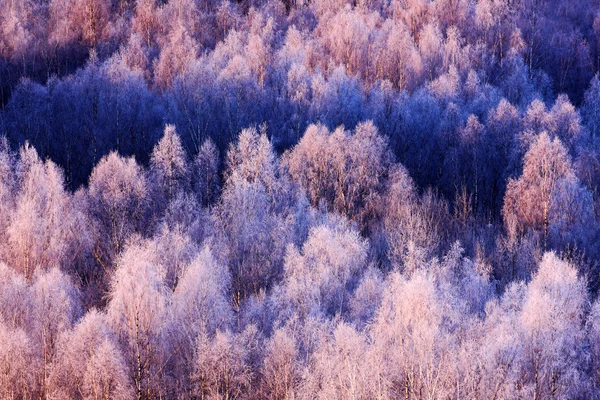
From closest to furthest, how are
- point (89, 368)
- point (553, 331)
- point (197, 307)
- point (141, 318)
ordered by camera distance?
point (89, 368) → point (553, 331) → point (141, 318) → point (197, 307)

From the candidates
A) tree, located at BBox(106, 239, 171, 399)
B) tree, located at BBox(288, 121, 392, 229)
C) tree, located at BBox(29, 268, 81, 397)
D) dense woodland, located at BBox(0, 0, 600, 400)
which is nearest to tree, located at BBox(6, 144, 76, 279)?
dense woodland, located at BBox(0, 0, 600, 400)

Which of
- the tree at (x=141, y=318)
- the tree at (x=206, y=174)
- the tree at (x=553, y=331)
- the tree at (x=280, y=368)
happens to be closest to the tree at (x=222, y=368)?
the tree at (x=280, y=368)

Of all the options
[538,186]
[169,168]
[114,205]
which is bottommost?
[538,186]

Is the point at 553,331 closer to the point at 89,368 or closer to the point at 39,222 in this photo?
the point at 89,368

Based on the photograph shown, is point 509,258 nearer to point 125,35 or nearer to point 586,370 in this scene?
point 586,370

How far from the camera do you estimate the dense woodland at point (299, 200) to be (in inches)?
1035

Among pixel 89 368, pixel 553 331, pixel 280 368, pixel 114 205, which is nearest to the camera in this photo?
pixel 89 368

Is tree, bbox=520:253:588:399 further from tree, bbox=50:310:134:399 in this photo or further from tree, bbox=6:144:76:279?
tree, bbox=6:144:76:279

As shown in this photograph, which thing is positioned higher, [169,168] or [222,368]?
[169,168]

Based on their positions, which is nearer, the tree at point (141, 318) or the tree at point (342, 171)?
the tree at point (141, 318)

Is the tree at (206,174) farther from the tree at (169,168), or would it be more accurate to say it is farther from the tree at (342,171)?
the tree at (342,171)

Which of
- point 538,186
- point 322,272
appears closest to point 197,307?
point 322,272

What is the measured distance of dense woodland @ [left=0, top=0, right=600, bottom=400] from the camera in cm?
2629

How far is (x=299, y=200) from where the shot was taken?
39750mm
